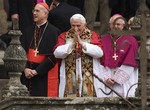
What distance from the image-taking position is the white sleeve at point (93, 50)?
19.9m

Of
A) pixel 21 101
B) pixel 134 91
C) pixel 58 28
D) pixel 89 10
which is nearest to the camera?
pixel 21 101

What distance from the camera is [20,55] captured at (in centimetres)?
1917

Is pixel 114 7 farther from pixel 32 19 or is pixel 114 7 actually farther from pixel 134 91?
pixel 134 91

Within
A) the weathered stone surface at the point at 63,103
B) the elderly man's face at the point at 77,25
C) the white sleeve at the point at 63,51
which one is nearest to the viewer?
the weathered stone surface at the point at 63,103

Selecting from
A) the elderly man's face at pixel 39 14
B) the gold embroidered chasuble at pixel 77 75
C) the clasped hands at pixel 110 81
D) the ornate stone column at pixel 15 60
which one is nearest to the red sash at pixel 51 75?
the gold embroidered chasuble at pixel 77 75

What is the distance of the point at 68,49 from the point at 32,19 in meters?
2.43

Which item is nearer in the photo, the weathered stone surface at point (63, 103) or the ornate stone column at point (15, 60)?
the weathered stone surface at point (63, 103)

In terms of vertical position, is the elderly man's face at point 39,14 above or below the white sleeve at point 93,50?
above

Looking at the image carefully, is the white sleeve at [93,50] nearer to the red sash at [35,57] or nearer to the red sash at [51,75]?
the red sash at [51,75]

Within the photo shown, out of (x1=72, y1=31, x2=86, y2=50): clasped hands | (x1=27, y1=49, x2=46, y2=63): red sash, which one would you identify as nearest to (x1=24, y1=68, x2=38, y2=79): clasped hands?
(x1=27, y1=49, x2=46, y2=63): red sash

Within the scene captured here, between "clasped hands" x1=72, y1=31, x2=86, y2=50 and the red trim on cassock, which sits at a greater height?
"clasped hands" x1=72, y1=31, x2=86, y2=50

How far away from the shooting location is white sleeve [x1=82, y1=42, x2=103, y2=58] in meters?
19.9

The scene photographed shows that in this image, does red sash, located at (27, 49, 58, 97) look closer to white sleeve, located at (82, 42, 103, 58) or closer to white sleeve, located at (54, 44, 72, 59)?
white sleeve, located at (54, 44, 72, 59)

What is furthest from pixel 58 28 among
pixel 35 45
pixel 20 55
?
pixel 20 55
